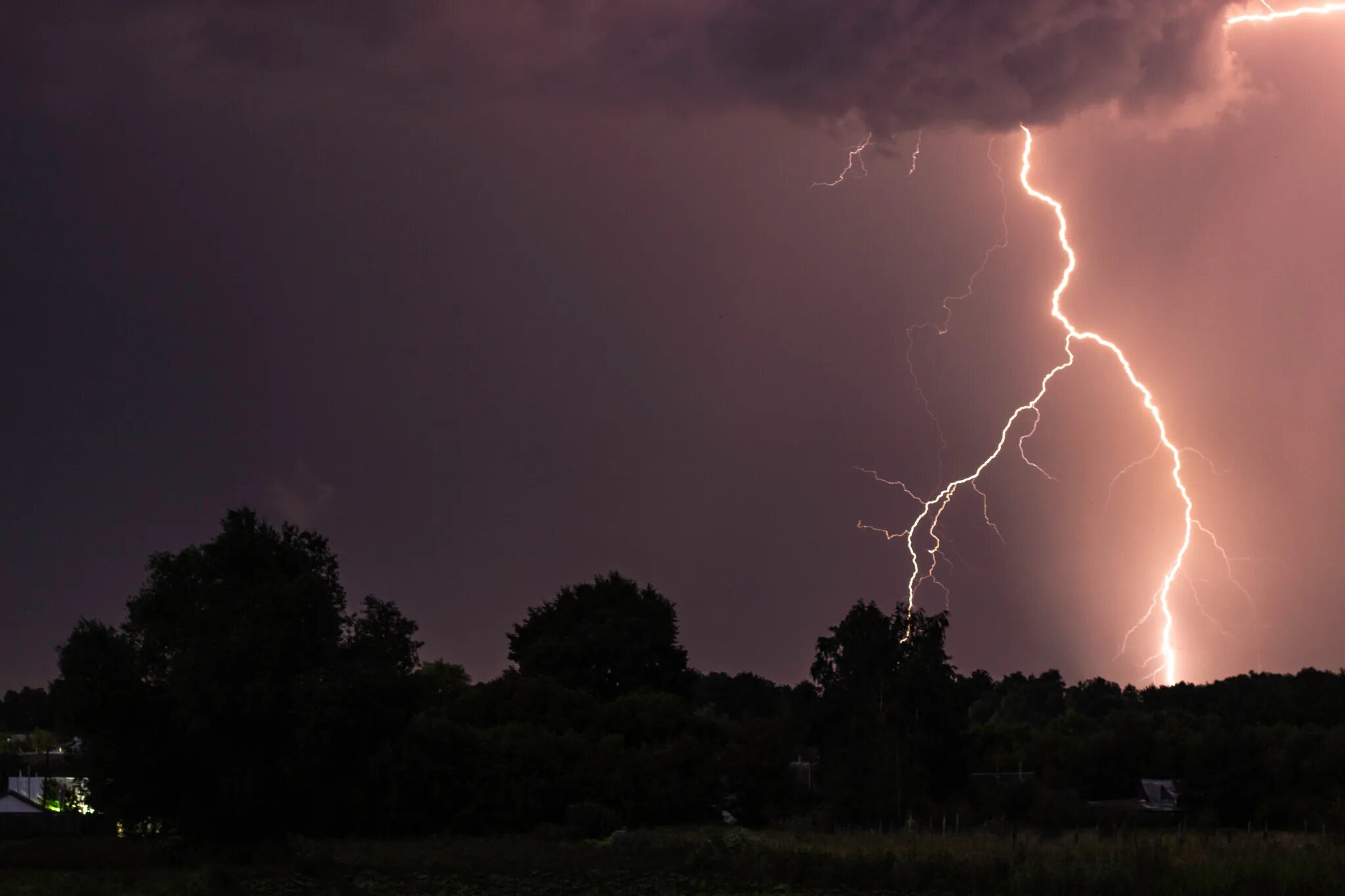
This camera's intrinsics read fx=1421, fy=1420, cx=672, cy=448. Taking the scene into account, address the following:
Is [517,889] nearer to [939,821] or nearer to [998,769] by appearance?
[939,821]

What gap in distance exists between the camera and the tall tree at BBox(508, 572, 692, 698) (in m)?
64.6

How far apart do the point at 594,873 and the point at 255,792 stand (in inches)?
340

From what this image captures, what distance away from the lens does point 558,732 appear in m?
50.1

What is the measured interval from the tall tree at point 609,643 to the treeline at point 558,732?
5.3 inches

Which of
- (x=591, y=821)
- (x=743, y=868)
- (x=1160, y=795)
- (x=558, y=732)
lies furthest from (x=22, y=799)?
(x=1160, y=795)

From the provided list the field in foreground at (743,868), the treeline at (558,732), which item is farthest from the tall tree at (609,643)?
the field in foreground at (743,868)

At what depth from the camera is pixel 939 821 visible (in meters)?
43.1

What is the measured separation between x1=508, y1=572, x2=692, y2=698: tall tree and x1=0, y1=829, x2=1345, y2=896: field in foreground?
102 feet

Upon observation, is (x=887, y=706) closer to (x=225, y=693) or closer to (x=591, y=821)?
(x=591, y=821)

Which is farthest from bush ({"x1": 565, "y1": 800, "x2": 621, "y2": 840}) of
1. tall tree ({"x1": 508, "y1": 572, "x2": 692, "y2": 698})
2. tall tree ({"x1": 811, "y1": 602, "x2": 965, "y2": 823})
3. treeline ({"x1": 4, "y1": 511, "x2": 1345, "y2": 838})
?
tall tree ({"x1": 508, "y1": 572, "x2": 692, "y2": 698})

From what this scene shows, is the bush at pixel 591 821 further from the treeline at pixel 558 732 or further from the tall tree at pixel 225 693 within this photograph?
the tall tree at pixel 225 693

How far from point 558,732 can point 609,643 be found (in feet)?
48.4

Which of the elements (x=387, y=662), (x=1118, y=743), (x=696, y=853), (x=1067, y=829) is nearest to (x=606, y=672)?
(x=1118, y=743)

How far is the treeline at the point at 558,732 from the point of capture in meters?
30.6
